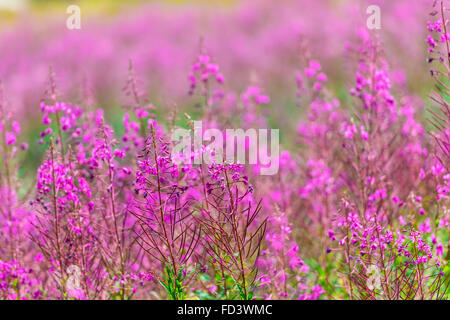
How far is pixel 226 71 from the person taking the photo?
1300 centimetres

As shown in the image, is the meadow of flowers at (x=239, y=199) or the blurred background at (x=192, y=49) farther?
the blurred background at (x=192, y=49)

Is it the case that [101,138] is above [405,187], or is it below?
above

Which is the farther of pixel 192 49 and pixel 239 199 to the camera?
pixel 192 49

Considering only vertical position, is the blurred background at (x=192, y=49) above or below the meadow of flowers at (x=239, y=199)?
above

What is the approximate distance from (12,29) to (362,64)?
48.9 feet

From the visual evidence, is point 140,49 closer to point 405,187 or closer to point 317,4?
point 317,4

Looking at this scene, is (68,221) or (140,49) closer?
(68,221)

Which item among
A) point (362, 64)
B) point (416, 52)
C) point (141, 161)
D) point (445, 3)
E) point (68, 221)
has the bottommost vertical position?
point (68, 221)

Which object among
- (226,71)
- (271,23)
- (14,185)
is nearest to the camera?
(14,185)

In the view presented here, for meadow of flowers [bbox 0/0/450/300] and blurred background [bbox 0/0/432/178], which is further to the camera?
blurred background [bbox 0/0/432/178]

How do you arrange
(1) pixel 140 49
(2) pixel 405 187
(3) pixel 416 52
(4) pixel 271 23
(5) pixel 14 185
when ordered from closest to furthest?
(5) pixel 14 185
(2) pixel 405 187
(3) pixel 416 52
(1) pixel 140 49
(4) pixel 271 23

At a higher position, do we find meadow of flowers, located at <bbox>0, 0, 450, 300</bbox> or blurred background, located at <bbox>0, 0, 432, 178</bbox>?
blurred background, located at <bbox>0, 0, 432, 178</bbox>

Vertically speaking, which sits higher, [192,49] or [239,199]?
[192,49]

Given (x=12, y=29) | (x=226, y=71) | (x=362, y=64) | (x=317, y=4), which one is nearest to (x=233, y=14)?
(x=317, y=4)
